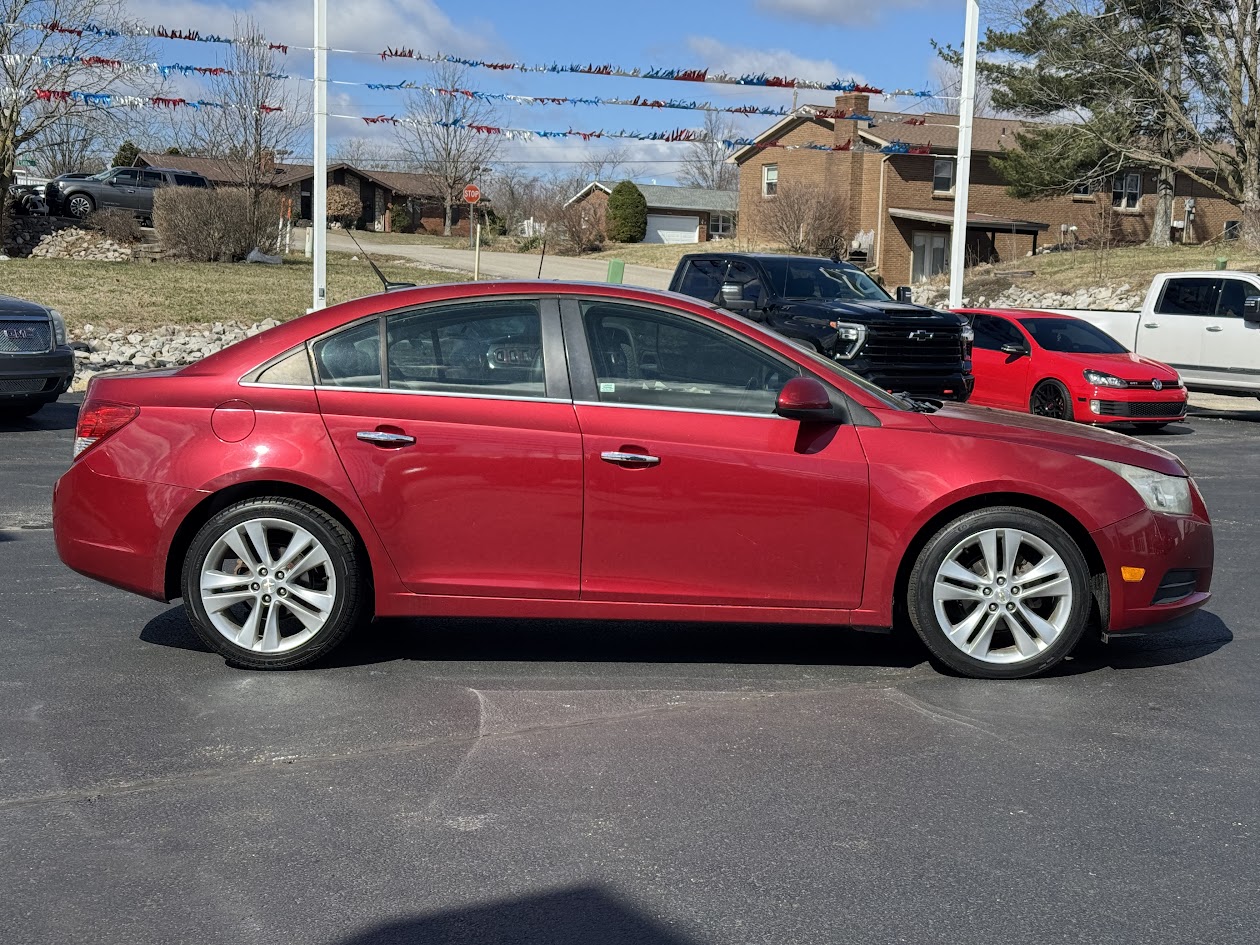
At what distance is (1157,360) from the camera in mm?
18844

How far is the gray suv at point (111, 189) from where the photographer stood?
40.7 m

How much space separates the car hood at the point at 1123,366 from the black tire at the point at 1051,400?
359 millimetres

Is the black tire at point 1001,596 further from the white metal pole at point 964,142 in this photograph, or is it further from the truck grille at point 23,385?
the white metal pole at point 964,142

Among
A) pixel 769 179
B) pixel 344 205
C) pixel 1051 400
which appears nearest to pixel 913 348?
pixel 1051 400

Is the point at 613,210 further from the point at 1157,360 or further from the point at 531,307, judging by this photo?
the point at 531,307

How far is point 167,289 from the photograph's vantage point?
27219 mm

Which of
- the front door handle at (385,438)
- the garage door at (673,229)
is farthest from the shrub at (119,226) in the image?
the garage door at (673,229)

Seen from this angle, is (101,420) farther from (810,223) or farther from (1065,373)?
(810,223)

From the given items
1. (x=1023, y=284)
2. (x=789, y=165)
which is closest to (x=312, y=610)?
(x=1023, y=284)

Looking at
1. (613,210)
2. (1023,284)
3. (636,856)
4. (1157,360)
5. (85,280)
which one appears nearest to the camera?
(636,856)

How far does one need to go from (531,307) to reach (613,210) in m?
66.1

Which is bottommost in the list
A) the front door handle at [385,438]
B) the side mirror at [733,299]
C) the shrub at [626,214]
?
the front door handle at [385,438]

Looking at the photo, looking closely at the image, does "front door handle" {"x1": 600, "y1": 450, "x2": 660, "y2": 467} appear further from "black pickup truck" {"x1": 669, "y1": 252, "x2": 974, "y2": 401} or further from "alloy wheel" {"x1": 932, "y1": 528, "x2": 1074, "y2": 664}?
"black pickup truck" {"x1": 669, "y1": 252, "x2": 974, "y2": 401}

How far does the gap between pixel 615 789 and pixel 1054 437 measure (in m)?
2.65
